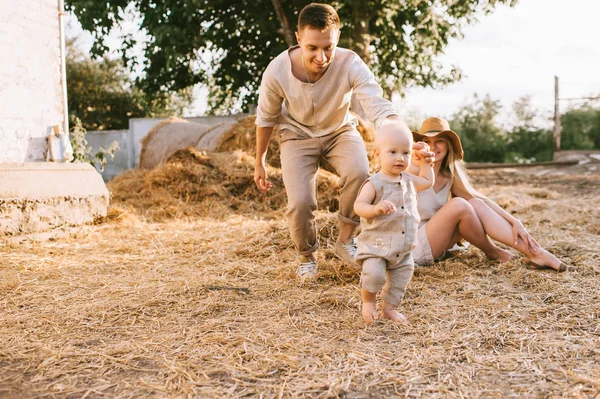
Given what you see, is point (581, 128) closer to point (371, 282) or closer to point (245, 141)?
point (245, 141)

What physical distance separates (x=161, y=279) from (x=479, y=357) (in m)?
2.11

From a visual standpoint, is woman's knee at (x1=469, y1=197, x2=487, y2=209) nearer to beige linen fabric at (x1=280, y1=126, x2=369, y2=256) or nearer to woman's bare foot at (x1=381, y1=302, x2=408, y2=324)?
beige linen fabric at (x1=280, y1=126, x2=369, y2=256)

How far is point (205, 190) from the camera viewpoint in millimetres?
6828

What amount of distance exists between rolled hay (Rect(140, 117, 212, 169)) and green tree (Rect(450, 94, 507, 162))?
11.9 meters

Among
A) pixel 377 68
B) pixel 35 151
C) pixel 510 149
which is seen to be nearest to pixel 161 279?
pixel 35 151

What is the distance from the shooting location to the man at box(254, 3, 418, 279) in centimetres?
328

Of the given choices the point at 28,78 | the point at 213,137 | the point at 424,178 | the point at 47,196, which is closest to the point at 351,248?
the point at 424,178

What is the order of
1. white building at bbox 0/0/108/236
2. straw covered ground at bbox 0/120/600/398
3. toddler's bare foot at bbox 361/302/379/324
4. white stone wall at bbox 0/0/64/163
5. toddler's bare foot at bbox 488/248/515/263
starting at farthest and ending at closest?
1. white stone wall at bbox 0/0/64/163
2. white building at bbox 0/0/108/236
3. toddler's bare foot at bbox 488/248/515/263
4. toddler's bare foot at bbox 361/302/379/324
5. straw covered ground at bbox 0/120/600/398

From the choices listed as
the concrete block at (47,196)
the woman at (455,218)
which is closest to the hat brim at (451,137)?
the woman at (455,218)

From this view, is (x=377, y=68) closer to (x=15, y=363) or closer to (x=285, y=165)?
(x=285, y=165)

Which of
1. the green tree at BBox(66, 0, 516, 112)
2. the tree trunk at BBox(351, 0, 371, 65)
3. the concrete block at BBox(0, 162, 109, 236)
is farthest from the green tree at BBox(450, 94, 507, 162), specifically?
the concrete block at BBox(0, 162, 109, 236)

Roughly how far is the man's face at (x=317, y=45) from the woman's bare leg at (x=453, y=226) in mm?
1251

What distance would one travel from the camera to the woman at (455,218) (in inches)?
138

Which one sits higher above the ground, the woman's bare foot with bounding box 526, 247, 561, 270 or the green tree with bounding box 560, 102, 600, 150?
the green tree with bounding box 560, 102, 600, 150
